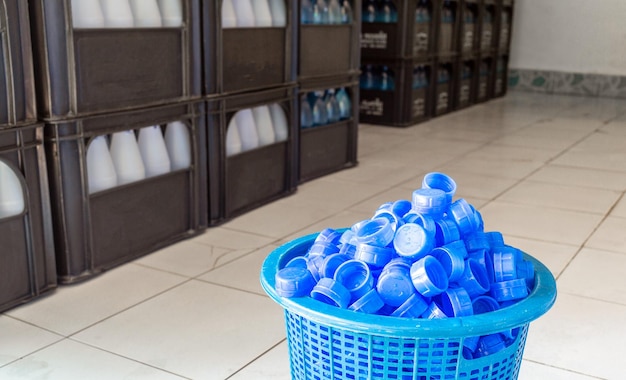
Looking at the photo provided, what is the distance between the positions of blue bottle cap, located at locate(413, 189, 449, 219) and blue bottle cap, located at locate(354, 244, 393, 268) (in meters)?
0.11

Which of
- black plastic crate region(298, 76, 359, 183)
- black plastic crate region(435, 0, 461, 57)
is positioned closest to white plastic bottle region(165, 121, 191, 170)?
black plastic crate region(298, 76, 359, 183)

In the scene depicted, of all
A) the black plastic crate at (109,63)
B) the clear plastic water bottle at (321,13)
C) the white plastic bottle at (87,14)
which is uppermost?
the clear plastic water bottle at (321,13)

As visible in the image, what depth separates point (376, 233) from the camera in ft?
4.21

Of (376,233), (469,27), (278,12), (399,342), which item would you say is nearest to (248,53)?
(278,12)

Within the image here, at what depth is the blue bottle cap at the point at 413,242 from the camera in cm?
121

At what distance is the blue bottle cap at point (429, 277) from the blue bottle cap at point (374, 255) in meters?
0.08

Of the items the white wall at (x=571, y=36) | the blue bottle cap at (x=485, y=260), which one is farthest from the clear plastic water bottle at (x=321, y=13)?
the white wall at (x=571, y=36)

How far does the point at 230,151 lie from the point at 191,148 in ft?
1.04

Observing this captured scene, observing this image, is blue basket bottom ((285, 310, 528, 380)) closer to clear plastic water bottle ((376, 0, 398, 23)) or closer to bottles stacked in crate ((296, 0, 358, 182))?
bottles stacked in crate ((296, 0, 358, 182))

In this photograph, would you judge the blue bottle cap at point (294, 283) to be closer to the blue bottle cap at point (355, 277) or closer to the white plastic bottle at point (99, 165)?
the blue bottle cap at point (355, 277)

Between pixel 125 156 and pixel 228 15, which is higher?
pixel 228 15

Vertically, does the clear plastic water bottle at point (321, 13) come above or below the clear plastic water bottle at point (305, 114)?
above

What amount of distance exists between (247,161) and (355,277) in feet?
6.73

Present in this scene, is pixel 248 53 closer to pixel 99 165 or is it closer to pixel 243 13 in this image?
pixel 243 13
